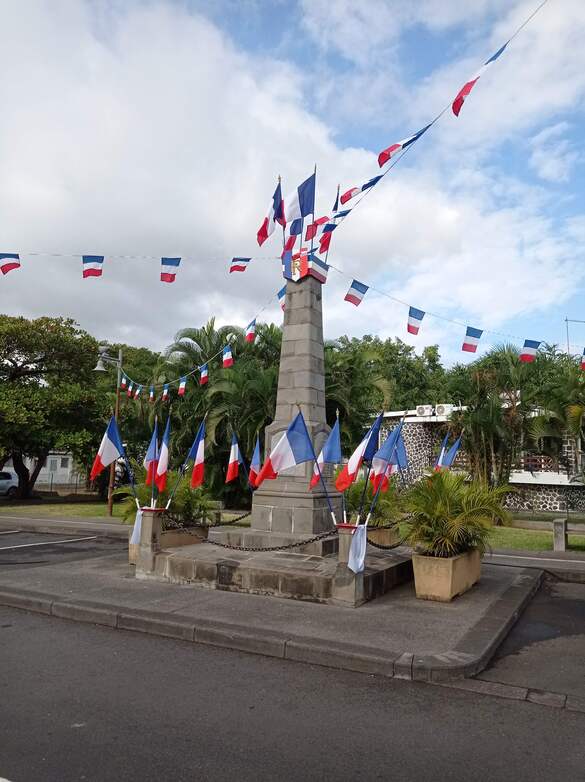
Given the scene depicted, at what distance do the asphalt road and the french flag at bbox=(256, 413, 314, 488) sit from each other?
2.88 metres

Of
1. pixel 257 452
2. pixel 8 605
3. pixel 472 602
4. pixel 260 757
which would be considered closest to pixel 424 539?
pixel 472 602

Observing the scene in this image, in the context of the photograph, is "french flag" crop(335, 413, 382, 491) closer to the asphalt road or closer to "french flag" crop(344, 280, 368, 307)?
the asphalt road

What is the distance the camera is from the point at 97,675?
5.61m

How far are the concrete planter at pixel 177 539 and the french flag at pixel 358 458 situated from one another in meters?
3.82

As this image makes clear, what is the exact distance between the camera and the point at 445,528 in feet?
28.2

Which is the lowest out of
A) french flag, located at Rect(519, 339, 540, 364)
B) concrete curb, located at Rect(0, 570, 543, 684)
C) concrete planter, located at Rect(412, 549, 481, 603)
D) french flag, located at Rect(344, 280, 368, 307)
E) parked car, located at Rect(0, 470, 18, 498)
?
concrete curb, located at Rect(0, 570, 543, 684)

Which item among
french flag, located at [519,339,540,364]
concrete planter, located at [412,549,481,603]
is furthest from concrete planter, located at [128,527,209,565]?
french flag, located at [519,339,540,364]

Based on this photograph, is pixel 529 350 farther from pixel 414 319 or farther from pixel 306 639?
pixel 306 639

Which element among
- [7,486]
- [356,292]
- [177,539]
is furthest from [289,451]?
[7,486]

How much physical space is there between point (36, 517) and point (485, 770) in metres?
20.8

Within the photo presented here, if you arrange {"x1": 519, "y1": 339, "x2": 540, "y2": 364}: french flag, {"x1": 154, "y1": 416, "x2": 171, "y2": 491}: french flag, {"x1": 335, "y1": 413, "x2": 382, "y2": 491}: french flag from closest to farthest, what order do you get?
1. {"x1": 335, "y1": 413, "x2": 382, "y2": 491}: french flag
2. {"x1": 154, "y1": 416, "x2": 171, "y2": 491}: french flag
3. {"x1": 519, "y1": 339, "x2": 540, "y2": 364}: french flag

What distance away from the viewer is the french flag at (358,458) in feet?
27.4

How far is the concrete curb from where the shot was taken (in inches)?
224

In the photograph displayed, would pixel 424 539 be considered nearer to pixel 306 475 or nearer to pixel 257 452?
pixel 306 475
